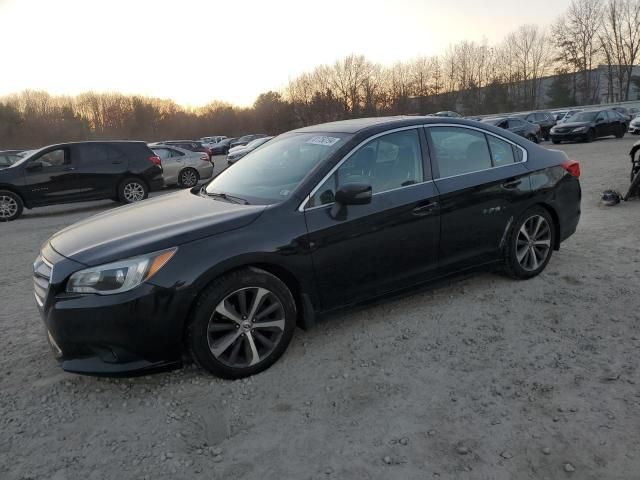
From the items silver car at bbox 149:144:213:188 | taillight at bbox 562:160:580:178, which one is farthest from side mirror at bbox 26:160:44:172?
taillight at bbox 562:160:580:178

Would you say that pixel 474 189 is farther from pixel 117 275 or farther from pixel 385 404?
pixel 117 275

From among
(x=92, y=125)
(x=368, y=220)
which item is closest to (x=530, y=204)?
(x=368, y=220)

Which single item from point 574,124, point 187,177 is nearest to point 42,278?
point 187,177

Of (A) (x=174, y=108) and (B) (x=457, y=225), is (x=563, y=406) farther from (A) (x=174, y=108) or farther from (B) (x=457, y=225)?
(A) (x=174, y=108)

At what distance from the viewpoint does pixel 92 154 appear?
11836 millimetres

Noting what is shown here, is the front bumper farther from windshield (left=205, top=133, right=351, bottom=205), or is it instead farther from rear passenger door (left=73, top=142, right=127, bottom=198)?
rear passenger door (left=73, top=142, right=127, bottom=198)

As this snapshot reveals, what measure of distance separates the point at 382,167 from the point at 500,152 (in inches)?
53.7

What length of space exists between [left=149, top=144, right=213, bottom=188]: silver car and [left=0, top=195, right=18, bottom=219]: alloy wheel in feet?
15.0

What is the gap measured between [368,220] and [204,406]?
1.71 metres

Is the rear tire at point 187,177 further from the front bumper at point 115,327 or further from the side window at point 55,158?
the front bumper at point 115,327

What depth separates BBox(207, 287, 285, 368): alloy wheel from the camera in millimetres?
3098

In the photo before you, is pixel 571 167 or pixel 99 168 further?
pixel 99 168

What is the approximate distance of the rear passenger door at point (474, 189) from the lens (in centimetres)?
401

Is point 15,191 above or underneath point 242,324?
above
